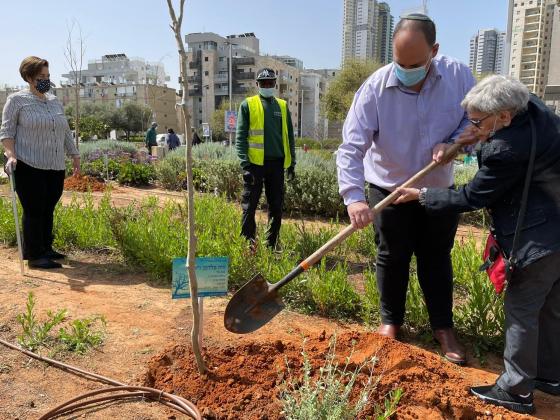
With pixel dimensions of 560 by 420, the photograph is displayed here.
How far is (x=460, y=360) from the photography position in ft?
8.30

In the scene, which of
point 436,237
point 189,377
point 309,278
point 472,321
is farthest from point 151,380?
point 472,321

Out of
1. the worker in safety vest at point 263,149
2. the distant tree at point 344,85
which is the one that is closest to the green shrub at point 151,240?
the worker in safety vest at point 263,149

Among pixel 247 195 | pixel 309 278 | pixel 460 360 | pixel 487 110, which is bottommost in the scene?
pixel 460 360

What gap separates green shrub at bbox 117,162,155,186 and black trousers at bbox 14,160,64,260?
641cm

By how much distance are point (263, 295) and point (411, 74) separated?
1344 millimetres

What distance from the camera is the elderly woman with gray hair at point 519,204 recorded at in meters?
1.92

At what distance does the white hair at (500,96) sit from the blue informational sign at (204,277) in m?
1.37

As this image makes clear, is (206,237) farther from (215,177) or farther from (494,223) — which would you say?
(215,177)

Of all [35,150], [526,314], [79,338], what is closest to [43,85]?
[35,150]

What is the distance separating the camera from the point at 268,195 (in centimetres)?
466

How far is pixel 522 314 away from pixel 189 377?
1.51m

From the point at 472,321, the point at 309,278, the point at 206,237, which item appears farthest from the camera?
the point at 206,237

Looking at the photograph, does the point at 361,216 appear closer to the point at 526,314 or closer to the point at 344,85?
the point at 526,314

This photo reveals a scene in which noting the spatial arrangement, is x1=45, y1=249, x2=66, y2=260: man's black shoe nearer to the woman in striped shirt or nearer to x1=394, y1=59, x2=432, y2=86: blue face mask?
the woman in striped shirt
